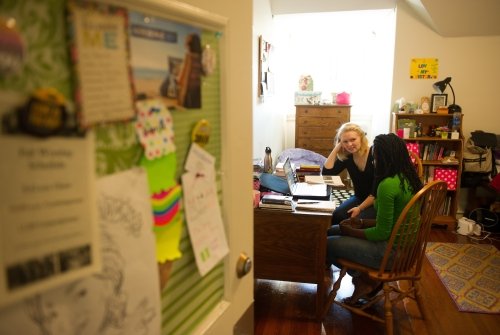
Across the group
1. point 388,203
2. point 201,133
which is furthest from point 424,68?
point 201,133

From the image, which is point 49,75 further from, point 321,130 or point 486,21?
point 321,130

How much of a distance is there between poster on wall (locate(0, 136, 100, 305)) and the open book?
234cm

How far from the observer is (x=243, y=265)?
2.84 ft

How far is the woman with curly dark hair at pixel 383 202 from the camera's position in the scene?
199cm

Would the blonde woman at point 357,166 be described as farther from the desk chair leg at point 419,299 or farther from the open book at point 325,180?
the desk chair leg at point 419,299

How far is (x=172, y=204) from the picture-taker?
597mm

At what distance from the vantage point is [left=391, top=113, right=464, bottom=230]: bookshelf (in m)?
3.92

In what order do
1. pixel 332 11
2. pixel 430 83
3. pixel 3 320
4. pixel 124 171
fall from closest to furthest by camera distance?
pixel 3 320, pixel 124 171, pixel 430 83, pixel 332 11

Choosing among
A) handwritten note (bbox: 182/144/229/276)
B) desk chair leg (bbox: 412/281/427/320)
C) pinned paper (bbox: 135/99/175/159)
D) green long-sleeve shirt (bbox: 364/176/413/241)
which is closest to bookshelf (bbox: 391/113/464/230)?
desk chair leg (bbox: 412/281/427/320)

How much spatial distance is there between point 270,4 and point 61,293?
478cm

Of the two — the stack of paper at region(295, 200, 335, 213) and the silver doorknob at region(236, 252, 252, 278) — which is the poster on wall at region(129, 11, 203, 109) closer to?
the silver doorknob at region(236, 252, 252, 278)

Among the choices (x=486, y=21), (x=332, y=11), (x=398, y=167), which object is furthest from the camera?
(x=332, y=11)

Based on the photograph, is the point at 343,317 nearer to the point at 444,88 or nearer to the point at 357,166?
the point at 357,166

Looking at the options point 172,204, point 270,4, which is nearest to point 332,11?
point 270,4
